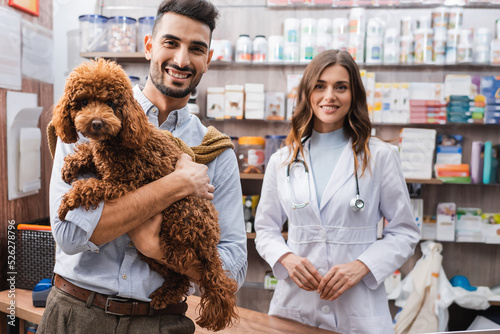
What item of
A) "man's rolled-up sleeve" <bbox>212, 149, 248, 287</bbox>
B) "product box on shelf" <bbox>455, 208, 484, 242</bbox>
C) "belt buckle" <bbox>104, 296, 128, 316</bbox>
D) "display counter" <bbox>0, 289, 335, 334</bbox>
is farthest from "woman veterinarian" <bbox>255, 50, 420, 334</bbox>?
"product box on shelf" <bbox>455, 208, 484, 242</bbox>

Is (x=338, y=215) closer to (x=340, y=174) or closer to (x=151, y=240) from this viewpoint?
(x=340, y=174)

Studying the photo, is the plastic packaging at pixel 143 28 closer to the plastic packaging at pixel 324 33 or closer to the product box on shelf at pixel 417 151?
the plastic packaging at pixel 324 33

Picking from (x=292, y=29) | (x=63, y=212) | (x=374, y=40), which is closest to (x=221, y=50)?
(x=292, y=29)

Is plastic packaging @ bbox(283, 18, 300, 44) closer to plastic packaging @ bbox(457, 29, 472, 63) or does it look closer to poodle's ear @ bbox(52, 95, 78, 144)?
plastic packaging @ bbox(457, 29, 472, 63)

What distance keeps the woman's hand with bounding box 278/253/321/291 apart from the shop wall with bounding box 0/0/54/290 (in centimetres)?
146

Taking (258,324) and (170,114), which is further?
(258,324)

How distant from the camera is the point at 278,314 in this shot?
5.88 feet

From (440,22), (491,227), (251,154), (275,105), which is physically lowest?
(491,227)

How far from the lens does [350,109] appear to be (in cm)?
185

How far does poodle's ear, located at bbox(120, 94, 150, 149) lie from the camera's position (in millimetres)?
830

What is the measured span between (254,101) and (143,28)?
0.95m

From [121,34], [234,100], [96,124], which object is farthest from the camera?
[234,100]

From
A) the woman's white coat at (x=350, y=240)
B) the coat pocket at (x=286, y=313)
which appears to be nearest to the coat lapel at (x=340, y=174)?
the woman's white coat at (x=350, y=240)

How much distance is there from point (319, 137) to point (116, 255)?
117 centimetres
